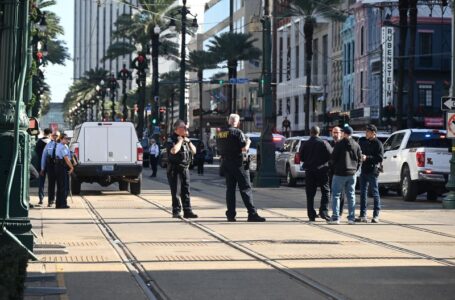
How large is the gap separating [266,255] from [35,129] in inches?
334

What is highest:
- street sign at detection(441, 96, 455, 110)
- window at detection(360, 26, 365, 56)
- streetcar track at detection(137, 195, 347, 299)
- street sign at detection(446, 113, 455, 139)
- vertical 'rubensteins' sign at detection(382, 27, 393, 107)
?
window at detection(360, 26, 365, 56)

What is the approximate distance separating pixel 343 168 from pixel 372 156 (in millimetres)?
744

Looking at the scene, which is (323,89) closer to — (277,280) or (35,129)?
(35,129)

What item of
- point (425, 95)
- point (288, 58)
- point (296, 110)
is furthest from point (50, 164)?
point (288, 58)

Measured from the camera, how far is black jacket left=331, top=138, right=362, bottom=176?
65.8 ft

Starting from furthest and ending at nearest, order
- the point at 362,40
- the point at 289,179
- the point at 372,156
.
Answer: the point at 362,40 < the point at 289,179 < the point at 372,156

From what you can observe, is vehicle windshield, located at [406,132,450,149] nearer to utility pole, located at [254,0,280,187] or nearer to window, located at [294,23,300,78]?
utility pole, located at [254,0,280,187]

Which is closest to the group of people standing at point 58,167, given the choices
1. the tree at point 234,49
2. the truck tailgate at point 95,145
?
the truck tailgate at point 95,145

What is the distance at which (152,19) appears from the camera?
78.9 metres

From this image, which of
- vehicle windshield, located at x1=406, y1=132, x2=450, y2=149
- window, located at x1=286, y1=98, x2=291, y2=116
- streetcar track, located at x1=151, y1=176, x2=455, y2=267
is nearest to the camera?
streetcar track, located at x1=151, y1=176, x2=455, y2=267

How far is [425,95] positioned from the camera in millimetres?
77875

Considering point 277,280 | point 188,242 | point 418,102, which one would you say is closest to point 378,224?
point 188,242

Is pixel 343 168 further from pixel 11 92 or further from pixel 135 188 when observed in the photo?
pixel 135 188

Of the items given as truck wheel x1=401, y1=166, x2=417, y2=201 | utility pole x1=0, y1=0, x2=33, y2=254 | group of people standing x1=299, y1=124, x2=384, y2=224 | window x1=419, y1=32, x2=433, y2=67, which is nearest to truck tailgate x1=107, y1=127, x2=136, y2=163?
truck wheel x1=401, y1=166, x2=417, y2=201
